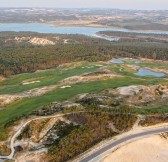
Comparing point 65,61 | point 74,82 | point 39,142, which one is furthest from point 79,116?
point 65,61

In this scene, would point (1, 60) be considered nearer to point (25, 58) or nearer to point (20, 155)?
point (25, 58)

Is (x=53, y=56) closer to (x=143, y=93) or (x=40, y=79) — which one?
(x=40, y=79)

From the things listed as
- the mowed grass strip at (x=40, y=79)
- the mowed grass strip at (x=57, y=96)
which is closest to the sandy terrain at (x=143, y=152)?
the mowed grass strip at (x=57, y=96)

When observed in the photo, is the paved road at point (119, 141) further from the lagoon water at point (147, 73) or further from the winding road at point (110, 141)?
the lagoon water at point (147, 73)

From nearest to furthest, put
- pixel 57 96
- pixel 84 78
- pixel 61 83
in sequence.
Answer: pixel 57 96 < pixel 61 83 < pixel 84 78

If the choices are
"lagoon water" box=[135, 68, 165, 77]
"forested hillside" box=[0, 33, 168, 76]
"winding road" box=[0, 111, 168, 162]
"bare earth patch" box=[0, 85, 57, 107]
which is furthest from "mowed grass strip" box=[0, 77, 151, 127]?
"forested hillside" box=[0, 33, 168, 76]

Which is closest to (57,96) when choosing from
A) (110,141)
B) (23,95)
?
(23,95)
